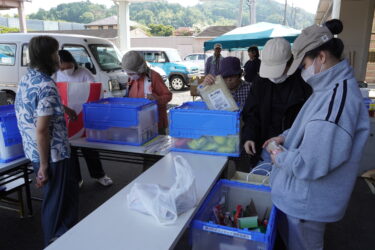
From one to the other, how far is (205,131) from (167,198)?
922 mm

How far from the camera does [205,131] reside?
7.18ft

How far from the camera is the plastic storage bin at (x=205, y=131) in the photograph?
6.97 feet

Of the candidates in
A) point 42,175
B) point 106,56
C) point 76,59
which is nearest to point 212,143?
point 42,175

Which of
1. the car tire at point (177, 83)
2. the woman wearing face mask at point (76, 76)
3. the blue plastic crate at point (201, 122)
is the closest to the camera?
the blue plastic crate at point (201, 122)

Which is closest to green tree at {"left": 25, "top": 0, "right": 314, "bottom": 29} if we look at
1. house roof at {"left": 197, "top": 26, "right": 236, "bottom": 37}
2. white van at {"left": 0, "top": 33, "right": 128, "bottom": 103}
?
house roof at {"left": 197, "top": 26, "right": 236, "bottom": 37}

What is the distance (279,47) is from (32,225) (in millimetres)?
2644

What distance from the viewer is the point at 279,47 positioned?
177 centimetres

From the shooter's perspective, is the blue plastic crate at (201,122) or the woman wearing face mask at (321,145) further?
the blue plastic crate at (201,122)

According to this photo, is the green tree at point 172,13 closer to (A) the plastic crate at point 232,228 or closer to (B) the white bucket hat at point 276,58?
(B) the white bucket hat at point 276,58

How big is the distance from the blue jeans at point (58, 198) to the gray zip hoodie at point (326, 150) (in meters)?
1.44

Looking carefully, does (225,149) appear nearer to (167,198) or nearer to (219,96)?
(219,96)

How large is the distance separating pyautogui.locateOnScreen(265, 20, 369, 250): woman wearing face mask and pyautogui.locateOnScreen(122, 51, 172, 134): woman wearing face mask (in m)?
1.73

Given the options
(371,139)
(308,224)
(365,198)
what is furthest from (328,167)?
(371,139)

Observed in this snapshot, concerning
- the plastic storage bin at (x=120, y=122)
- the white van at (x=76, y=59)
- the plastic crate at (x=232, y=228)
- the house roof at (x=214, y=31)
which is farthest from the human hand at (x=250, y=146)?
the house roof at (x=214, y=31)
